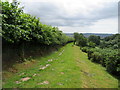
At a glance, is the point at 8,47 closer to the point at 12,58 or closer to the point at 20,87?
the point at 12,58

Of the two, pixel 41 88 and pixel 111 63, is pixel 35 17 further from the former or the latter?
pixel 111 63

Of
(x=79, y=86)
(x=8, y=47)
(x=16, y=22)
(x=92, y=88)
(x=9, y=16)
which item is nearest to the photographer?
(x=79, y=86)

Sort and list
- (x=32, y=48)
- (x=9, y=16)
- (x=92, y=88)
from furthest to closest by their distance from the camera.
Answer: (x=32, y=48) → (x=9, y=16) → (x=92, y=88)

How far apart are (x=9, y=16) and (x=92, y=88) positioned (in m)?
12.7

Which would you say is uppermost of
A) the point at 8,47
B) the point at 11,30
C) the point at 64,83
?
the point at 11,30

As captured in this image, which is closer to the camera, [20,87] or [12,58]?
[20,87]

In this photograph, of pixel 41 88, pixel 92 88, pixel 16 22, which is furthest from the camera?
pixel 16 22

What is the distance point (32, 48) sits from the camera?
23.2 m

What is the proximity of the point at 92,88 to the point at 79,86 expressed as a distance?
1790 millimetres

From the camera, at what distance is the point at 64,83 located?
31.4ft

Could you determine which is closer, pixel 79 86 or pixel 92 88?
pixel 79 86

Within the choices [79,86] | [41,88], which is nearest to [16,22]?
[41,88]

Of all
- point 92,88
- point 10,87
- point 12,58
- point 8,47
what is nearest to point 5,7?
point 8,47

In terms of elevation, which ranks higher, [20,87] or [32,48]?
[32,48]
